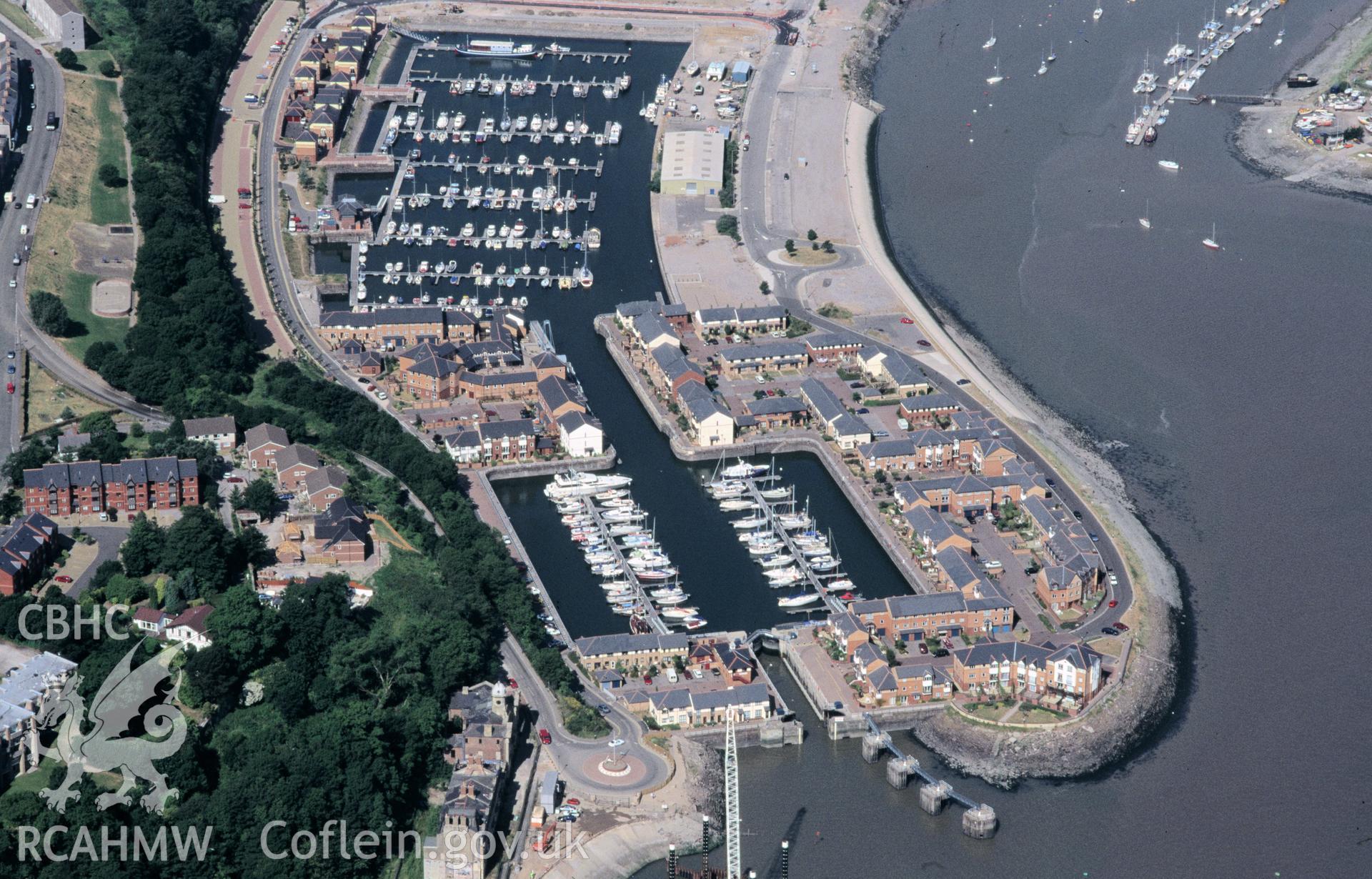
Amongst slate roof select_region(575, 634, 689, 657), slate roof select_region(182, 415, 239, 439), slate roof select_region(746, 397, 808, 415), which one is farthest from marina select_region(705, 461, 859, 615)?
slate roof select_region(182, 415, 239, 439)

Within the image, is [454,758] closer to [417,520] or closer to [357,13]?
[417,520]

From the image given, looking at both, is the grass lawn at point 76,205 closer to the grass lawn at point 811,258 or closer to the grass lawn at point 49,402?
the grass lawn at point 49,402

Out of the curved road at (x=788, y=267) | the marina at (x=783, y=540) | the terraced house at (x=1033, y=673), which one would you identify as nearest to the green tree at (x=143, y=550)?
the marina at (x=783, y=540)

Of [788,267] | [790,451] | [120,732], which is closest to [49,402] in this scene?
[120,732]

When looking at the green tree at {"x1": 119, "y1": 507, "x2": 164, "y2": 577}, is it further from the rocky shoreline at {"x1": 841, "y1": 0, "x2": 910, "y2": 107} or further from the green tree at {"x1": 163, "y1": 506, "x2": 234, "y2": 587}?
the rocky shoreline at {"x1": 841, "y1": 0, "x2": 910, "y2": 107}

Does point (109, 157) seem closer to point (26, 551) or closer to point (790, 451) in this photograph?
point (26, 551)

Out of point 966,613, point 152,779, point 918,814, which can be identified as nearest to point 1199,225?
point 966,613

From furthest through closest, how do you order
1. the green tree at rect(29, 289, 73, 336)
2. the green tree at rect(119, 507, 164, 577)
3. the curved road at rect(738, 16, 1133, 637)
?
1. the green tree at rect(29, 289, 73, 336)
2. the curved road at rect(738, 16, 1133, 637)
3. the green tree at rect(119, 507, 164, 577)
